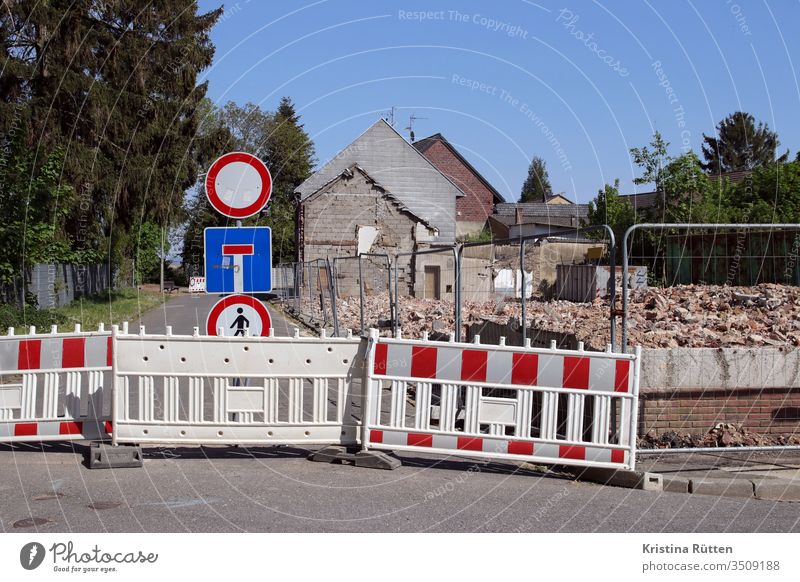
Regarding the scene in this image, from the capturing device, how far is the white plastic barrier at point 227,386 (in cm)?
851

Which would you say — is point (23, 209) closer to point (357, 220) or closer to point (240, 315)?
point (240, 315)

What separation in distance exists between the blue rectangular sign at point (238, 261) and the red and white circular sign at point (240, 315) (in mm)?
117

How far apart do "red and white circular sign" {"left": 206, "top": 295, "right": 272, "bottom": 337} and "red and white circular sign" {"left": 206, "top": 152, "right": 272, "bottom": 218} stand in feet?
3.05

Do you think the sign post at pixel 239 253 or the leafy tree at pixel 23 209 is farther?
the leafy tree at pixel 23 209

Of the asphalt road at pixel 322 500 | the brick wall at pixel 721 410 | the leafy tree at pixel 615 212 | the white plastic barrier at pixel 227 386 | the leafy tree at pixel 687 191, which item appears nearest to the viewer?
the asphalt road at pixel 322 500

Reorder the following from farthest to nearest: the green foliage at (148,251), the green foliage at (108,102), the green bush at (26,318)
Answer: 1. the green foliage at (148,251)
2. the green foliage at (108,102)
3. the green bush at (26,318)

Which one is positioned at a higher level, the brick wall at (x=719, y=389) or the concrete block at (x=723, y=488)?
the brick wall at (x=719, y=389)

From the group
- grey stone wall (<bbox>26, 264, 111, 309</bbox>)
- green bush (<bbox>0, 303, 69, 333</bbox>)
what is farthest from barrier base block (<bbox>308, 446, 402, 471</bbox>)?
grey stone wall (<bbox>26, 264, 111, 309</bbox>)

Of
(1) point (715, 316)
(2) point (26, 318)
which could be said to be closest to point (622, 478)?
(1) point (715, 316)

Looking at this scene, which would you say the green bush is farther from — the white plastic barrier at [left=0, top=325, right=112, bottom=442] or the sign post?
the sign post

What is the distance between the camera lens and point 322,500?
7004 millimetres

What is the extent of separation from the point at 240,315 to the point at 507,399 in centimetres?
305

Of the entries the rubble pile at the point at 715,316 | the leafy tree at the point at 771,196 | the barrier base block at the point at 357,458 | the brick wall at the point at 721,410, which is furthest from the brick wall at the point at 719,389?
the leafy tree at the point at 771,196

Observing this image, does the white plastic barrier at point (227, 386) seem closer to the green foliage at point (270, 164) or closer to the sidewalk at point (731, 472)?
the sidewalk at point (731, 472)
